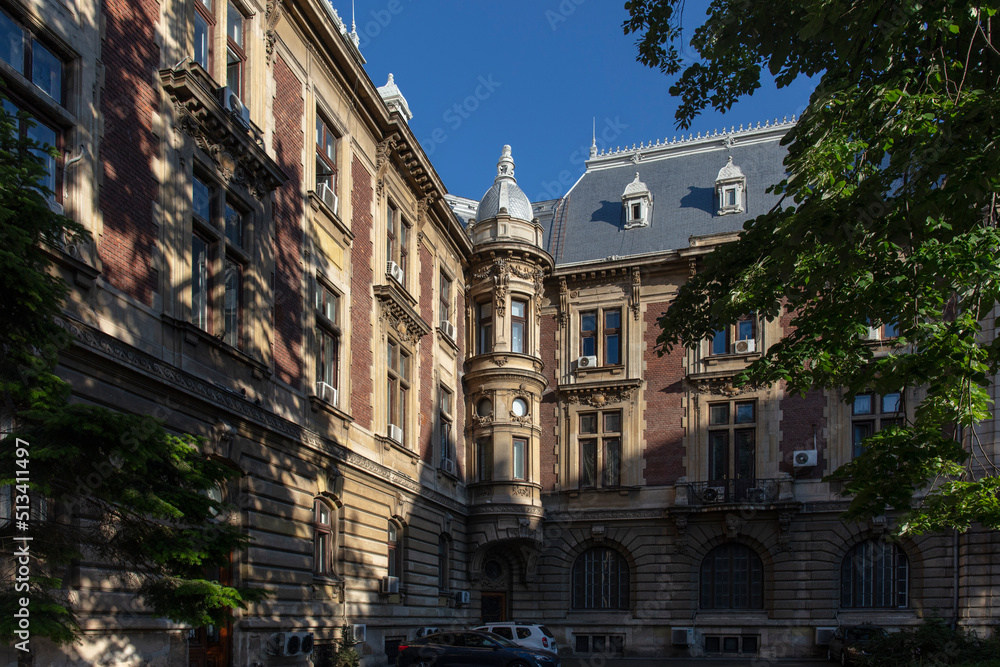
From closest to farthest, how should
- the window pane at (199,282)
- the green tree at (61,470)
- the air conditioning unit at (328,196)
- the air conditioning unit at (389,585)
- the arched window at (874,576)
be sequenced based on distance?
1. the green tree at (61,470)
2. the window pane at (199,282)
3. the air conditioning unit at (328,196)
4. the air conditioning unit at (389,585)
5. the arched window at (874,576)

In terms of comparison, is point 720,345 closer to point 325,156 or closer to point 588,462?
point 588,462

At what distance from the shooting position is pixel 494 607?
3494 cm

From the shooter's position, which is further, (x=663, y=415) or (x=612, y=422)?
(x=612, y=422)

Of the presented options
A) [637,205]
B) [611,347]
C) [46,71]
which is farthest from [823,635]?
[46,71]

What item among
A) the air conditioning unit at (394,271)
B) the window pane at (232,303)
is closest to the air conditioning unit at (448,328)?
the air conditioning unit at (394,271)

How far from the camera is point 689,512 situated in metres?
33.6

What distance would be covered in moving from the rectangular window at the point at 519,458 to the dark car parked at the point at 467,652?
10609mm

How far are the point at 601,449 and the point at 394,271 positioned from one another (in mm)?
12611

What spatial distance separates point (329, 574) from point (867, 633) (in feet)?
54.6

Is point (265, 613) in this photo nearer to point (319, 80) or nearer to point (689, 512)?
point (319, 80)

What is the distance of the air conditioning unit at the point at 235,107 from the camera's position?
17.9m

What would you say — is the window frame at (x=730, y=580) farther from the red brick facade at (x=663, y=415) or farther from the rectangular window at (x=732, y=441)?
the red brick facade at (x=663, y=415)

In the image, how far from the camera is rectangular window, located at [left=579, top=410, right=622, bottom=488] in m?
35.7

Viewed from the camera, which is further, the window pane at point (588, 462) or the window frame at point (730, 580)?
the window pane at point (588, 462)
